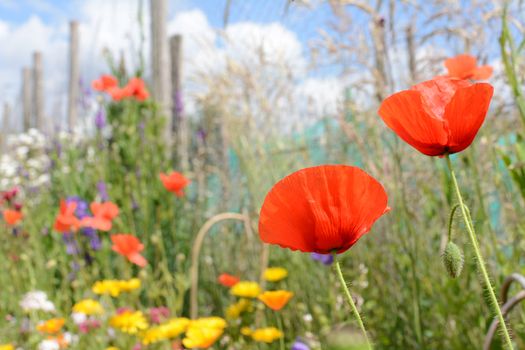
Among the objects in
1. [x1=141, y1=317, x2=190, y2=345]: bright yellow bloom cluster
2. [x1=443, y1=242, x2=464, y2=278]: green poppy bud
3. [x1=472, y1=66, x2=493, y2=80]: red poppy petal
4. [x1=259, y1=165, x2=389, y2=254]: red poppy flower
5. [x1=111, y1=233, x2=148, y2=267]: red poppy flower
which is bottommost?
[x1=141, y1=317, x2=190, y2=345]: bright yellow bloom cluster

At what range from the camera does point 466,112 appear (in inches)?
20.8

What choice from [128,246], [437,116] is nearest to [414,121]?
[437,116]

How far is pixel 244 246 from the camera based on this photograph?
2.93 meters

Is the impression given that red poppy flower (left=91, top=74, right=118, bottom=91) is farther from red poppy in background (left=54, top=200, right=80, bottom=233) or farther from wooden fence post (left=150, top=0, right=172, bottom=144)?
wooden fence post (left=150, top=0, right=172, bottom=144)

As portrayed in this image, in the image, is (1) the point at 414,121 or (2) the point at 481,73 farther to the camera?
(2) the point at 481,73

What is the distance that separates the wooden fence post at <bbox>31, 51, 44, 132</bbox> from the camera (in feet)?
28.1

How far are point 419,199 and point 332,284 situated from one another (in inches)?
18.7

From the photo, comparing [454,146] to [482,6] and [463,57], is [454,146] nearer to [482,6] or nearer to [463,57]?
[463,57]

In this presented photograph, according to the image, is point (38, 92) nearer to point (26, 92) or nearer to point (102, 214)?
point (26, 92)

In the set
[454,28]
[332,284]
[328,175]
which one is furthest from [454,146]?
[332,284]

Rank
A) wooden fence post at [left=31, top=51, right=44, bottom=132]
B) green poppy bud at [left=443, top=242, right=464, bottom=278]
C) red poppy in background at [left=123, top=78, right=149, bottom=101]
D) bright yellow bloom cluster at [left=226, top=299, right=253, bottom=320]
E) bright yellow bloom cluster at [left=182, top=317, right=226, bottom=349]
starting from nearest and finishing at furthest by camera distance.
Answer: green poppy bud at [left=443, top=242, right=464, bottom=278] → bright yellow bloom cluster at [left=182, top=317, right=226, bottom=349] → bright yellow bloom cluster at [left=226, top=299, right=253, bottom=320] → red poppy in background at [left=123, top=78, right=149, bottom=101] → wooden fence post at [left=31, top=51, right=44, bottom=132]

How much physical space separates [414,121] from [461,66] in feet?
1.59

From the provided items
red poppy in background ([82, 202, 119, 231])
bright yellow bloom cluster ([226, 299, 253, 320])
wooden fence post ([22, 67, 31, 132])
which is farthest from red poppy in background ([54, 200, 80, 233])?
wooden fence post ([22, 67, 31, 132])

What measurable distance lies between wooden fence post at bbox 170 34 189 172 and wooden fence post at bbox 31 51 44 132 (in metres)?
4.08
